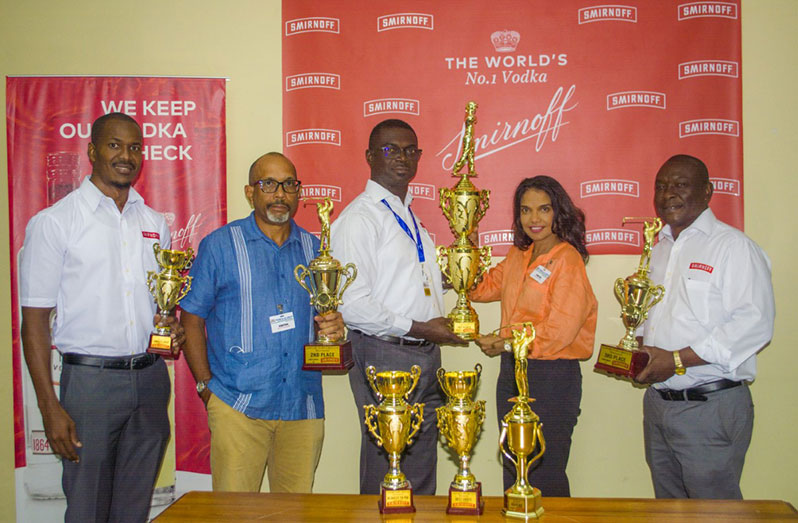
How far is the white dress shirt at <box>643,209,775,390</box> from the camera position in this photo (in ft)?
9.24

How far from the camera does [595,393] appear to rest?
380 cm

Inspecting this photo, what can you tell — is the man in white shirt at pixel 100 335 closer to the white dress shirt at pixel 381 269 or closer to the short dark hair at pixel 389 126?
the white dress shirt at pixel 381 269

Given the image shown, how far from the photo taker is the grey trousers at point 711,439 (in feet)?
9.32

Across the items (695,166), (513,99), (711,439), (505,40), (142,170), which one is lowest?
(711,439)

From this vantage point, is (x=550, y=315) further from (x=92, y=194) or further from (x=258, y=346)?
(x=92, y=194)

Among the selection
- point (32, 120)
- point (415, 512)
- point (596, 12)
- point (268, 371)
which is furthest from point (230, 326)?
point (596, 12)

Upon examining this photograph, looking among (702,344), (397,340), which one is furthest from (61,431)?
(702,344)

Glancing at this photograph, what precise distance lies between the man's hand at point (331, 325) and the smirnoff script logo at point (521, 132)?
133 centimetres

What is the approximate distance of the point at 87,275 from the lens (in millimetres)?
2889

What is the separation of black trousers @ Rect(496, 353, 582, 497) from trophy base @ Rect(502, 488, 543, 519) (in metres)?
1.10

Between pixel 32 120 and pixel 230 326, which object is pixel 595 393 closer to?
pixel 230 326

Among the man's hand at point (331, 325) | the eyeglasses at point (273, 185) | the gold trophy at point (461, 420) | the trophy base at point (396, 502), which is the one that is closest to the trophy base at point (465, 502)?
the gold trophy at point (461, 420)

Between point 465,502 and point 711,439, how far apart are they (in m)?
1.44

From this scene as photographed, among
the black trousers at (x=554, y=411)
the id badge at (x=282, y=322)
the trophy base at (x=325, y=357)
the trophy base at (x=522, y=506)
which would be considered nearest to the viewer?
the trophy base at (x=522, y=506)
